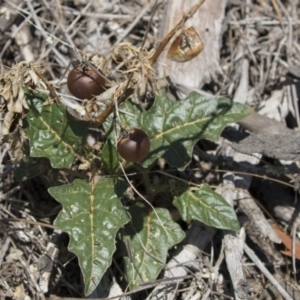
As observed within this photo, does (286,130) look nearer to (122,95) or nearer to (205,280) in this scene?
(205,280)

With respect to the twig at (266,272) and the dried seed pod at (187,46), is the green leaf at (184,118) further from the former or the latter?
the twig at (266,272)

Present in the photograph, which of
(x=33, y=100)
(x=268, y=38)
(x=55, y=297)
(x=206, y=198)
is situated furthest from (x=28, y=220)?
(x=268, y=38)

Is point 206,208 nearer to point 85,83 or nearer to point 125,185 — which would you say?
point 125,185

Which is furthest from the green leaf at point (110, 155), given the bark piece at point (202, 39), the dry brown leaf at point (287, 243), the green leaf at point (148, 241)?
the dry brown leaf at point (287, 243)

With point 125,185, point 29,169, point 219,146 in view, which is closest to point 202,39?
point 219,146

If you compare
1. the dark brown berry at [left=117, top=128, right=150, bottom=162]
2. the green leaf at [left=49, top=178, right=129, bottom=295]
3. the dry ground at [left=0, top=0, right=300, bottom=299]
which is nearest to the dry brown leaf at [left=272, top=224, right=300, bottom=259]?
the dry ground at [left=0, top=0, right=300, bottom=299]
